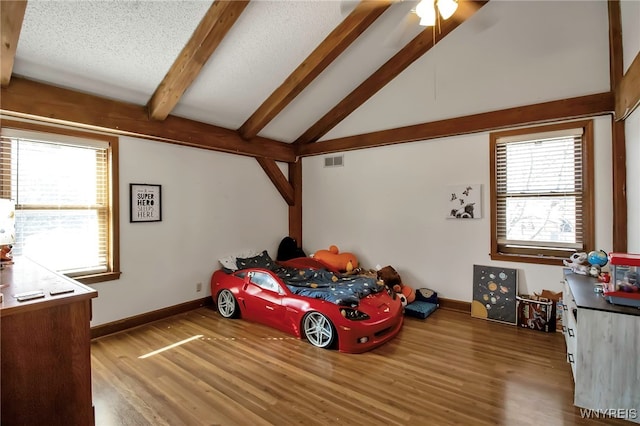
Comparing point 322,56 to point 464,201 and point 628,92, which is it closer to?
point 464,201

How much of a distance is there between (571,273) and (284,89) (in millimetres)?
3722

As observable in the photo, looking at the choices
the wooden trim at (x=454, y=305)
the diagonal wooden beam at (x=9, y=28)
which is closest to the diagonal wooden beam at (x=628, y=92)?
the wooden trim at (x=454, y=305)

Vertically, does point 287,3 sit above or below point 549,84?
above

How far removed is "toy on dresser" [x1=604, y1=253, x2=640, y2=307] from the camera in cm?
201

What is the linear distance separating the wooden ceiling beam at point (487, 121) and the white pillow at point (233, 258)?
2144mm

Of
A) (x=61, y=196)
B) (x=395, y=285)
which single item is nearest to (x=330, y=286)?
(x=395, y=285)

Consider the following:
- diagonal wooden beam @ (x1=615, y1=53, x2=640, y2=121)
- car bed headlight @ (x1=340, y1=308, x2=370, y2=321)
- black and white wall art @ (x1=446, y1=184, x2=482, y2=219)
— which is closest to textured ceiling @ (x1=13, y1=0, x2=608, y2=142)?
diagonal wooden beam @ (x1=615, y1=53, x2=640, y2=121)

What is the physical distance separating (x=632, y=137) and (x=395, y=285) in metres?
2.90

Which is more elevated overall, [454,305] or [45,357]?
[45,357]

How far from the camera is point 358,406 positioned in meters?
2.21

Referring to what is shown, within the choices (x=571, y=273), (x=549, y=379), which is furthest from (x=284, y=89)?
(x=549, y=379)

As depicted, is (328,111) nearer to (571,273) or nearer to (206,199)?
(206,199)

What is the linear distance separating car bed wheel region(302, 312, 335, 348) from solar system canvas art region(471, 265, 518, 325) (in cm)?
203

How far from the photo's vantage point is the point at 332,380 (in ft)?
8.36
